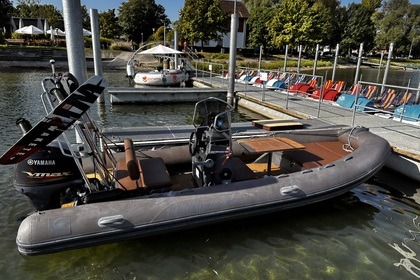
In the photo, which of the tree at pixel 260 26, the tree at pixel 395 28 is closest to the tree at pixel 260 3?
the tree at pixel 260 26

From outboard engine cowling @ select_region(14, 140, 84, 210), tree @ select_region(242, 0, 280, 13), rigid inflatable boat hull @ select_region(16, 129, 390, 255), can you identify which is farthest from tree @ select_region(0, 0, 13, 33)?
rigid inflatable boat hull @ select_region(16, 129, 390, 255)

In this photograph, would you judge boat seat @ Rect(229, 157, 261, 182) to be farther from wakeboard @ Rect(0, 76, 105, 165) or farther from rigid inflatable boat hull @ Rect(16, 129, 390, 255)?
wakeboard @ Rect(0, 76, 105, 165)

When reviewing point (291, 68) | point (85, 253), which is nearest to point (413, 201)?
point (85, 253)

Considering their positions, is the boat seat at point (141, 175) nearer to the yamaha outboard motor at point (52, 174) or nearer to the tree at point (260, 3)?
the yamaha outboard motor at point (52, 174)

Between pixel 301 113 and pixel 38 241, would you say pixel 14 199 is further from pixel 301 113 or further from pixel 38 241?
pixel 301 113

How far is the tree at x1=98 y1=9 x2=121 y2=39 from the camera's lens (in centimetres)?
5406

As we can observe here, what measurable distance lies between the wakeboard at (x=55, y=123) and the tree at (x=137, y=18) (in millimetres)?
52195

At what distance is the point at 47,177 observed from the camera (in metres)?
3.90

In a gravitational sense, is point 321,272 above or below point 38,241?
below

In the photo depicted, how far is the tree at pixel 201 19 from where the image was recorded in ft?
135

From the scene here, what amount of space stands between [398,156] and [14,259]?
24.7 feet

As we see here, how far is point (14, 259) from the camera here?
396 centimetres

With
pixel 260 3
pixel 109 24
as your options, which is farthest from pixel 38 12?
pixel 260 3

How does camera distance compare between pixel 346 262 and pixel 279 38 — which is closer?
pixel 346 262
